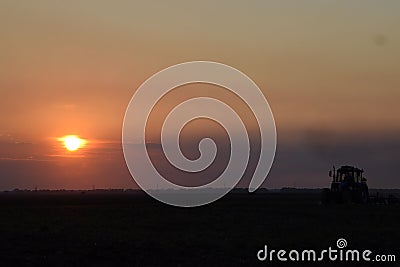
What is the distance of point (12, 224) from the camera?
138ft

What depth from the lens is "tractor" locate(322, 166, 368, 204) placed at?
7450 centimetres

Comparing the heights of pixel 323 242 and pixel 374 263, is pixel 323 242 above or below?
above

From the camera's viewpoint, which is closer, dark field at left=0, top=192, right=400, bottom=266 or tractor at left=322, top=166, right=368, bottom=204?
dark field at left=0, top=192, right=400, bottom=266

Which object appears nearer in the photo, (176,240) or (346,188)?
(176,240)

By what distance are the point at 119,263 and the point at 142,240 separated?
6074 mm

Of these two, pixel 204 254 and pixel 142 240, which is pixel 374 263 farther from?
pixel 142 240

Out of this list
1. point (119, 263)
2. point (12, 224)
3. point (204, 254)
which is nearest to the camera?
point (119, 263)

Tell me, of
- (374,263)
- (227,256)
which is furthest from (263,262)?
(374,263)

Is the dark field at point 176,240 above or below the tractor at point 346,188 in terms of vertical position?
below

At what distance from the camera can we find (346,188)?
74.6 metres

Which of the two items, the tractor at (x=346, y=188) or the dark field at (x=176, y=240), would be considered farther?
the tractor at (x=346, y=188)

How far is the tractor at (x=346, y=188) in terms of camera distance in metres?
74.5

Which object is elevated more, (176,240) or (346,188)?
(346,188)

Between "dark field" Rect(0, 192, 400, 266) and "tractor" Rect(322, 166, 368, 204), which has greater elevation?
"tractor" Rect(322, 166, 368, 204)
